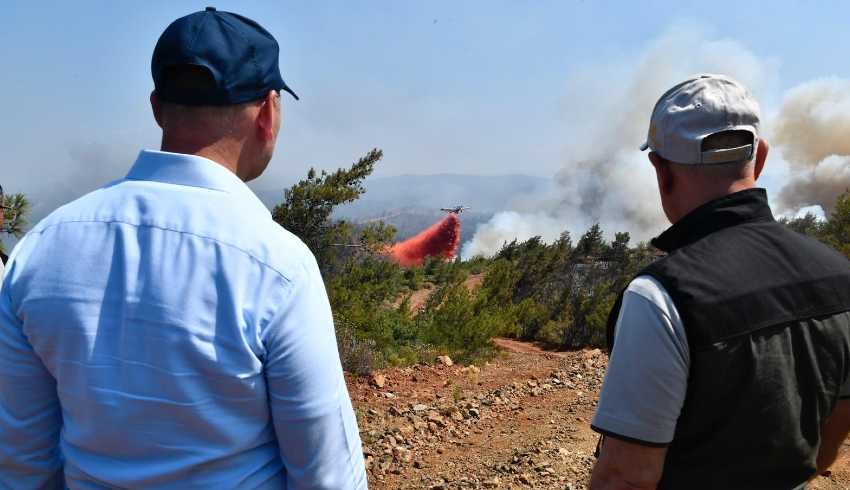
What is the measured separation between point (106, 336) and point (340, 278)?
927cm

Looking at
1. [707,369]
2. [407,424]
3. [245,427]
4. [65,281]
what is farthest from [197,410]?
[407,424]

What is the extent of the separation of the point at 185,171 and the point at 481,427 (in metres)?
5.75

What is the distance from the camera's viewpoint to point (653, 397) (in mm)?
1453

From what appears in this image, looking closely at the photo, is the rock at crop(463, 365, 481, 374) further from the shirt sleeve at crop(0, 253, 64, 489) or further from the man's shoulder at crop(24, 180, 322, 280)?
the man's shoulder at crop(24, 180, 322, 280)

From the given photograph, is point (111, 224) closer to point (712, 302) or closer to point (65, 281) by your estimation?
point (65, 281)

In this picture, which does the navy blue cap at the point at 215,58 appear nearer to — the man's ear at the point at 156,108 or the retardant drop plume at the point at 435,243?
the man's ear at the point at 156,108

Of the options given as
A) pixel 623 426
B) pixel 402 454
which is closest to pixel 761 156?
pixel 623 426

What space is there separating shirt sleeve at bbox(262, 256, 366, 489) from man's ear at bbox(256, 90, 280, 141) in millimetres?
313

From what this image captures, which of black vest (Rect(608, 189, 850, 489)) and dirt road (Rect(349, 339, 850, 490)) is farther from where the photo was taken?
dirt road (Rect(349, 339, 850, 490))

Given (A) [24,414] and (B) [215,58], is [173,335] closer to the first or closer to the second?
(A) [24,414]

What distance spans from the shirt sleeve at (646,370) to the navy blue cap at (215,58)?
3.05ft

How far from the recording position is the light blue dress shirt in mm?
1198

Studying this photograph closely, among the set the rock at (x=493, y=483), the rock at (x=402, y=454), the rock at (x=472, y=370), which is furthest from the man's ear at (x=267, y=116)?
the rock at (x=472, y=370)

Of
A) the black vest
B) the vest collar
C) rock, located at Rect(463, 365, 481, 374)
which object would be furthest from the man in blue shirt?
rock, located at Rect(463, 365, 481, 374)
